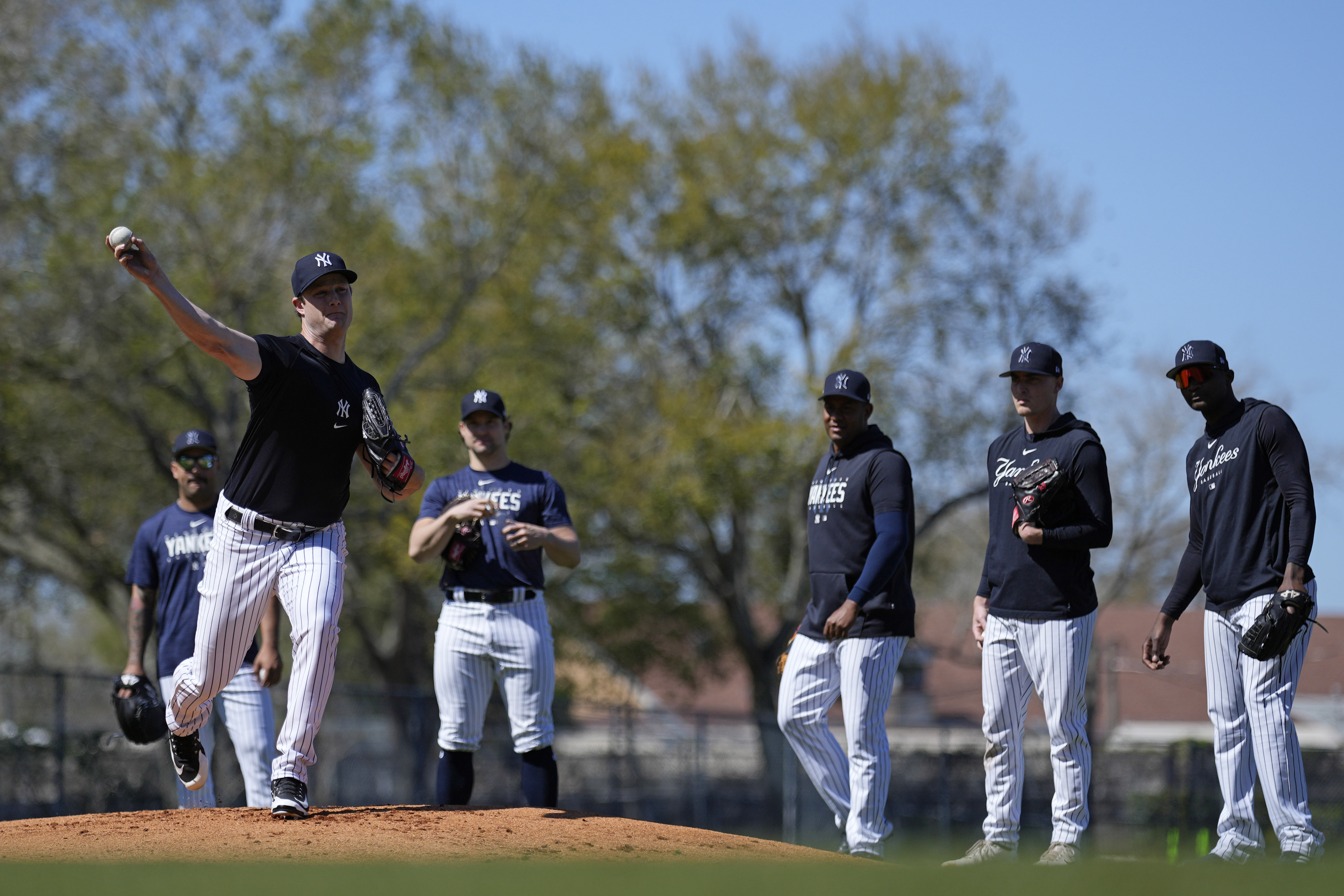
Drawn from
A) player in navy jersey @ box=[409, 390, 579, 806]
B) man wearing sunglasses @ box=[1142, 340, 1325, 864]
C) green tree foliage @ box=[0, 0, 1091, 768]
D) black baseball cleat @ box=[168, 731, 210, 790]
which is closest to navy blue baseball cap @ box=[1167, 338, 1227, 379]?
man wearing sunglasses @ box=[1142, 340, 1325, 864]

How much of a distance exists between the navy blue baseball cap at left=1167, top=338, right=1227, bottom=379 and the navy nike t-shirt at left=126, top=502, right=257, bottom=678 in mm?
5124

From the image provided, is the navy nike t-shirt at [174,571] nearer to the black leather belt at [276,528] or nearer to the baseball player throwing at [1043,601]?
the black leather belt at [276,528]

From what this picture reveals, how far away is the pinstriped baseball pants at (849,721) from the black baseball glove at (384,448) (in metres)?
2.10

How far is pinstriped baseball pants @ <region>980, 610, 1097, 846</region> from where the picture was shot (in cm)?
578

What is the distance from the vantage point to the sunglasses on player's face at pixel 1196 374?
5984 millimetres

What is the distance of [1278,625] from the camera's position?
544 centimetres

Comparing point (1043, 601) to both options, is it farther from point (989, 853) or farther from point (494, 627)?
point (494, 627)

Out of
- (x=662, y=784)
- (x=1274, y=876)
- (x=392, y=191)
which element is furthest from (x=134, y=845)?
(x=392, y=191)

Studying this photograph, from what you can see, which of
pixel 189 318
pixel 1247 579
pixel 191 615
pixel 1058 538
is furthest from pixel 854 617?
pixel 191 615

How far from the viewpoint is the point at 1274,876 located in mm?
3834

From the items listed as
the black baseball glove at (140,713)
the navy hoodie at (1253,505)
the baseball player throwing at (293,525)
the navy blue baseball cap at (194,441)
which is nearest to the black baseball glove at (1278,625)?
the navy hoodie at (1253,505)

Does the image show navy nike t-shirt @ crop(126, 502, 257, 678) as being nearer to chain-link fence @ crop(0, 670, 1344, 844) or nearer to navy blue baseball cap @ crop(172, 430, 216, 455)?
navy blue baseball cap @ crop(172, 430, 216, 455)

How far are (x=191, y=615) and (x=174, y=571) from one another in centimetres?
31

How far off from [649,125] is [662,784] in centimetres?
1432
